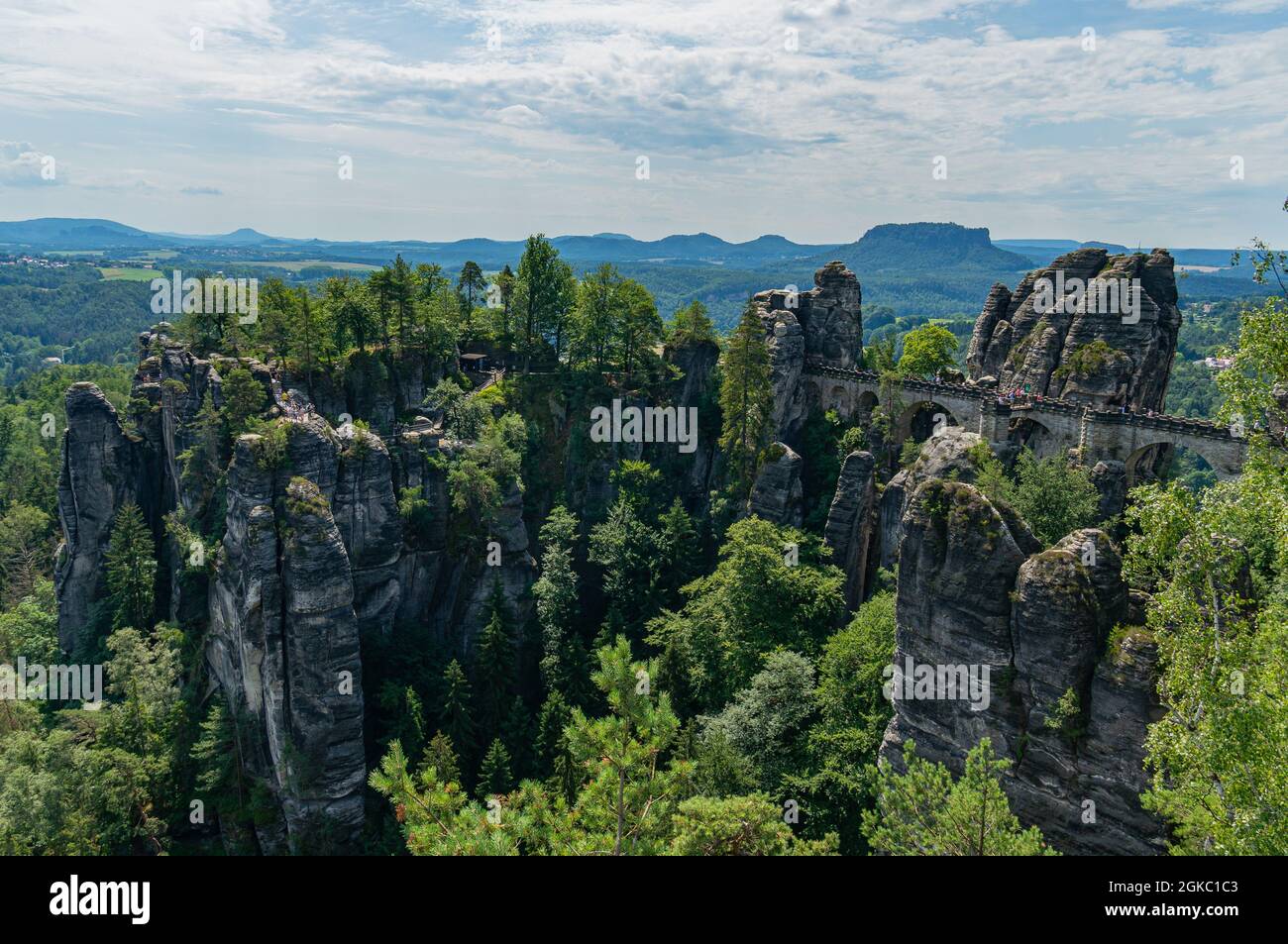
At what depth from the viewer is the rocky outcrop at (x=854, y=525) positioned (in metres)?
46.3

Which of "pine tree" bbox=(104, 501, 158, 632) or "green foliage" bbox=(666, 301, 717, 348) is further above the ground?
"green foliage" bbox=(666, 301, 717, 348)

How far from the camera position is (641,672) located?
23156 mm

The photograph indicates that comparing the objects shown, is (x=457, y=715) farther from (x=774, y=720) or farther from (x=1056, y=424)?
(x=1056, y=424)

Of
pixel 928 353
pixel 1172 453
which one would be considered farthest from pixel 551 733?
pixel 928 353

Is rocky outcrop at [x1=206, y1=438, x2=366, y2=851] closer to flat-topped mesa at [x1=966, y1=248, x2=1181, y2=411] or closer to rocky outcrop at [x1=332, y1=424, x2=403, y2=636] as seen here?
rocky outcrop at [x1=332, y1=424, x2=403, y2=636]

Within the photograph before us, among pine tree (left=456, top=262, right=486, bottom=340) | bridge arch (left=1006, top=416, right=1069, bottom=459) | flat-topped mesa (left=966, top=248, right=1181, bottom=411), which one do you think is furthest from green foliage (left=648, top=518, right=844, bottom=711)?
pine tree (left=456, top=262, right=486, bottom=340)

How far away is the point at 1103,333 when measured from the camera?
4962cm

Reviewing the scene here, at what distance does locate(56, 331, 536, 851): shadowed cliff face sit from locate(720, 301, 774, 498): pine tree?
15012mm

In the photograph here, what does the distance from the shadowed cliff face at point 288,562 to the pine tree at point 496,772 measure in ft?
20.9

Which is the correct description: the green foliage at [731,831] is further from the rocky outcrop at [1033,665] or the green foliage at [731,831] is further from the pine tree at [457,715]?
the pine tree at [457,715]

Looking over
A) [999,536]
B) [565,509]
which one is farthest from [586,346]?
[999,536]

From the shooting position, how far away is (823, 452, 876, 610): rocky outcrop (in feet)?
152
